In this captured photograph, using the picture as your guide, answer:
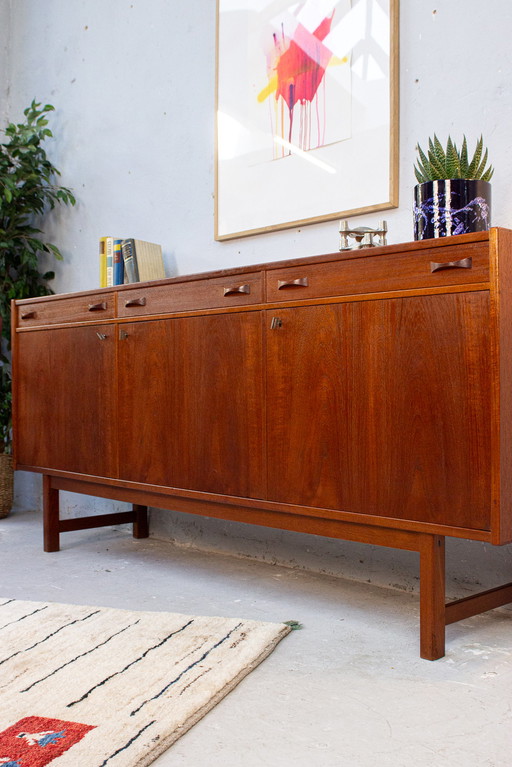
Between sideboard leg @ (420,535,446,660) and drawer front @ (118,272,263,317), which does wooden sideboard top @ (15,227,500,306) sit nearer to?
drawer front @ (118,272,263,317)

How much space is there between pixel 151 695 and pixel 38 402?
1.55 m

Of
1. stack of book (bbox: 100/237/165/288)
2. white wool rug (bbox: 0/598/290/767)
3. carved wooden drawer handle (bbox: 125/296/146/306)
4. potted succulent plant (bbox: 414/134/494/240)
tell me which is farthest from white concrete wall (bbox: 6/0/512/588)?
white wool rug (bbox: 0/598/290/767)

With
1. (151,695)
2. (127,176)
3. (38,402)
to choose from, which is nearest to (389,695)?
(151,695)

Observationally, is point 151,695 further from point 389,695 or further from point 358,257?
point 358,257

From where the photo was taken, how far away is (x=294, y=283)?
1875 millimetres

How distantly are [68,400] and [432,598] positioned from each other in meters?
1.51

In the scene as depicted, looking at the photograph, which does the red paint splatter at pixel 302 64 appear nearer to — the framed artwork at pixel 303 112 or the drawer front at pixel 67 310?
the framed artwork at pixel 303 112

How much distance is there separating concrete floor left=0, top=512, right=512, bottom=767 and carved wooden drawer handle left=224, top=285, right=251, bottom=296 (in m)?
0.89

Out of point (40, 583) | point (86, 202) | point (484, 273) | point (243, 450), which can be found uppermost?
point (86, 202)

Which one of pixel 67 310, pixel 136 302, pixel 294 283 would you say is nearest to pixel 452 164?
pixel 294 283

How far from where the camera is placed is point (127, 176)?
3207mm

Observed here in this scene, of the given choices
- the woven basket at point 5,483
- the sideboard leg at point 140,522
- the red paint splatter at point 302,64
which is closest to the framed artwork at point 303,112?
the red paint splatter at point 302,64

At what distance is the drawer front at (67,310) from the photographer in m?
2.49

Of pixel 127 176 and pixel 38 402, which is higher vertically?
pixel 127 176
